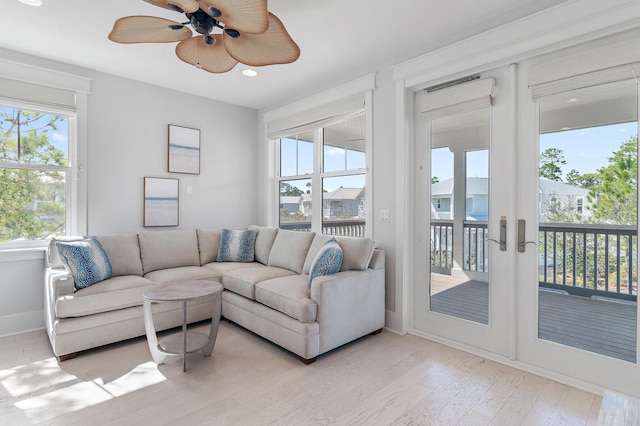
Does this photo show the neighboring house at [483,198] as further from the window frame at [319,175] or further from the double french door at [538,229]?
the window frame at [319,175]

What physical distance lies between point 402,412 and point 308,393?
59 cm

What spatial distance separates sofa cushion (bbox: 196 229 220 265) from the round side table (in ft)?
4.09

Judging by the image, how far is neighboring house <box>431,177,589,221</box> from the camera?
236cm

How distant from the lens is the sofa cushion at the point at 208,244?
13.4 feet

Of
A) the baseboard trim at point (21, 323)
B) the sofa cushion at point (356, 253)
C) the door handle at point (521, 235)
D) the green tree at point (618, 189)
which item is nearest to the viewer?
the green tree at point (618, 189)

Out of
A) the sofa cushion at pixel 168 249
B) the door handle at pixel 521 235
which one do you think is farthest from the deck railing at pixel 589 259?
the sofa cushion at pixel 168 249

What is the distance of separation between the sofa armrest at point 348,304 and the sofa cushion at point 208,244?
186cm

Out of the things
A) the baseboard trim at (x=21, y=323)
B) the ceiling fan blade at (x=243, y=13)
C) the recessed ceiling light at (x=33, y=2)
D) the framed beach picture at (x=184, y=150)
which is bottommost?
the baseboard trim at (x=21, y=323)

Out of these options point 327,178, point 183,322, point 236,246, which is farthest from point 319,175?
point 183,322

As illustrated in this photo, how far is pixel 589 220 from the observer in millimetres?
2316

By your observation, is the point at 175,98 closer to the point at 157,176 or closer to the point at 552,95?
the point at 157,176

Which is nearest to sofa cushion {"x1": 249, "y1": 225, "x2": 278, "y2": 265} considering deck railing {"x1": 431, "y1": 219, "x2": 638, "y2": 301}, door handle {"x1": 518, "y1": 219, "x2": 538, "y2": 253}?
deck railing {"x1": 431, "y1": 219, "x2": 638, "y2": 301}

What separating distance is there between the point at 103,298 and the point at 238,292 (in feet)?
3.67

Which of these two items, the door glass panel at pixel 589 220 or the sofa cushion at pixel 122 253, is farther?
the sofa cushion at pixel 122 253
